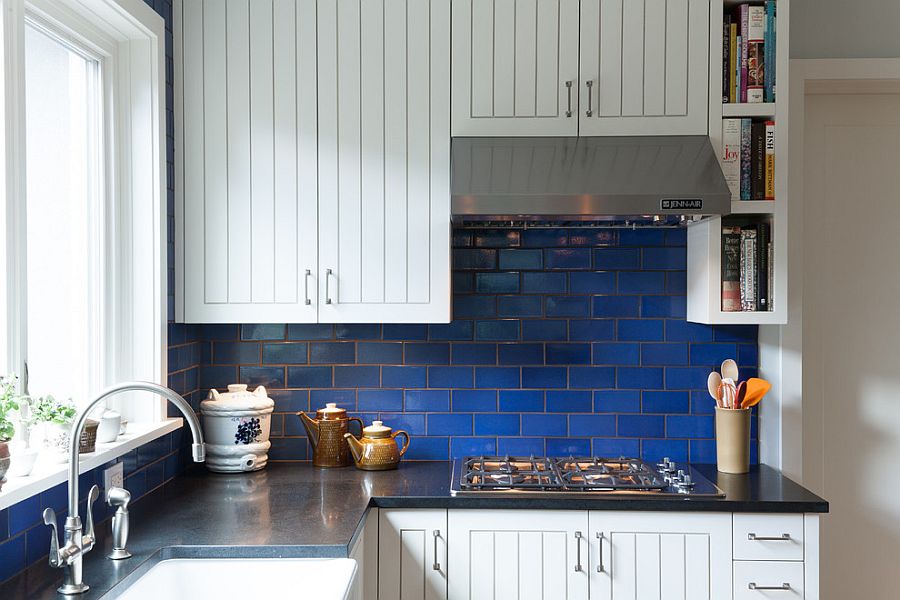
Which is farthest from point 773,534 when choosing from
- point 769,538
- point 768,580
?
point 768,580

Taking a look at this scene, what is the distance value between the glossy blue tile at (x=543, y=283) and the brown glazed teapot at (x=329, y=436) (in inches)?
31.6

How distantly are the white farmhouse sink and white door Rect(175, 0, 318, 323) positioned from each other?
0.90m

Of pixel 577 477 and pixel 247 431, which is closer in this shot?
pixel 577 477

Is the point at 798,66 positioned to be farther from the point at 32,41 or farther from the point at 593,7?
the point at 32,41

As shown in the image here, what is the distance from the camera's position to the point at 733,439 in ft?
9.16

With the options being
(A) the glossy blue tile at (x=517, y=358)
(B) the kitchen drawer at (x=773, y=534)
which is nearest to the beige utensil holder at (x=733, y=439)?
(B) the kitchen drawer at (x=773, y=534)

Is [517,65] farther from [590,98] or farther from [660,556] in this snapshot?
[660,556]

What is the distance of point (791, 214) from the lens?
2.97m

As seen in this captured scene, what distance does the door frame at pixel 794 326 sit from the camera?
116 inches

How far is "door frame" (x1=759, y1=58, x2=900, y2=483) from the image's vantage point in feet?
9.66

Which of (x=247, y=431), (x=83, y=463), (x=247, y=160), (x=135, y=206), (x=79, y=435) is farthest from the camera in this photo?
(x=247, y=431)

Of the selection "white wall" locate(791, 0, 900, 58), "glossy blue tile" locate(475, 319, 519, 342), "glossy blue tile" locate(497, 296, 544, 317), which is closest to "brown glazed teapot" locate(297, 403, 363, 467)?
"glossy blue tile" locate(475, 319, 519, 342)

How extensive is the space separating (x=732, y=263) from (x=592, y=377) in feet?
2.17

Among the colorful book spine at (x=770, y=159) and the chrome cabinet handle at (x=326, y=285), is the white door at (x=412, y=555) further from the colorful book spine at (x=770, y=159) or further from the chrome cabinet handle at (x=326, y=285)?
the colorful book spine at (x=770, y=159)
